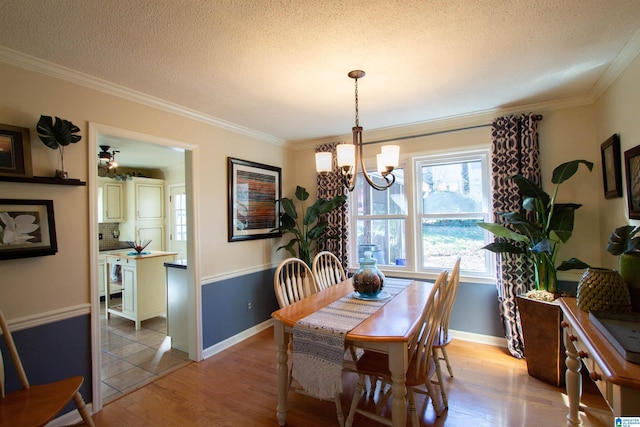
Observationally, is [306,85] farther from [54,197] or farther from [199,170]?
[54,197]

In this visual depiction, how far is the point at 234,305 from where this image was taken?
3359 mm

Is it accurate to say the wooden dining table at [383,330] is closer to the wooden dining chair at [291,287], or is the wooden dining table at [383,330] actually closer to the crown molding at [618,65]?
the wooden dining chair at [291,287]

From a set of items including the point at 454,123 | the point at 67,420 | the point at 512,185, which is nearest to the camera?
the point at 67,420

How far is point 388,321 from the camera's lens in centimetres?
182

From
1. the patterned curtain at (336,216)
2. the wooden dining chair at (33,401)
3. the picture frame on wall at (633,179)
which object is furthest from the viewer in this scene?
the patterned curtain at (336,216)

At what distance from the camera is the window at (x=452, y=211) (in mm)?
3266

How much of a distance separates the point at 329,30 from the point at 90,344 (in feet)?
8.93

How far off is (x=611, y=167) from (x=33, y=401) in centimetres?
416

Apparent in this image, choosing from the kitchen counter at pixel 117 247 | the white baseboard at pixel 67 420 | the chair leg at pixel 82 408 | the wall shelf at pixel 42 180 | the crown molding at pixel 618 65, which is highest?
the crown molding at pixel 618 65

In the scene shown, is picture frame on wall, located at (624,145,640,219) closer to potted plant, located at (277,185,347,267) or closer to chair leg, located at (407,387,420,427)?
chair leg, located at (407,387,420,427)

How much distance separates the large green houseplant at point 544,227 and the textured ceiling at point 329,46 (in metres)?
0.80

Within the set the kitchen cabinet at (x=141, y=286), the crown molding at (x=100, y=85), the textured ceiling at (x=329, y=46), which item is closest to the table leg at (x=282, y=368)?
the textured ceiling at (x=329, y=46)

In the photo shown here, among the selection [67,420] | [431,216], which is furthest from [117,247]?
[431,216]

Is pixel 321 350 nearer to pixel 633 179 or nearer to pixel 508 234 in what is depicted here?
pixel 508 234
